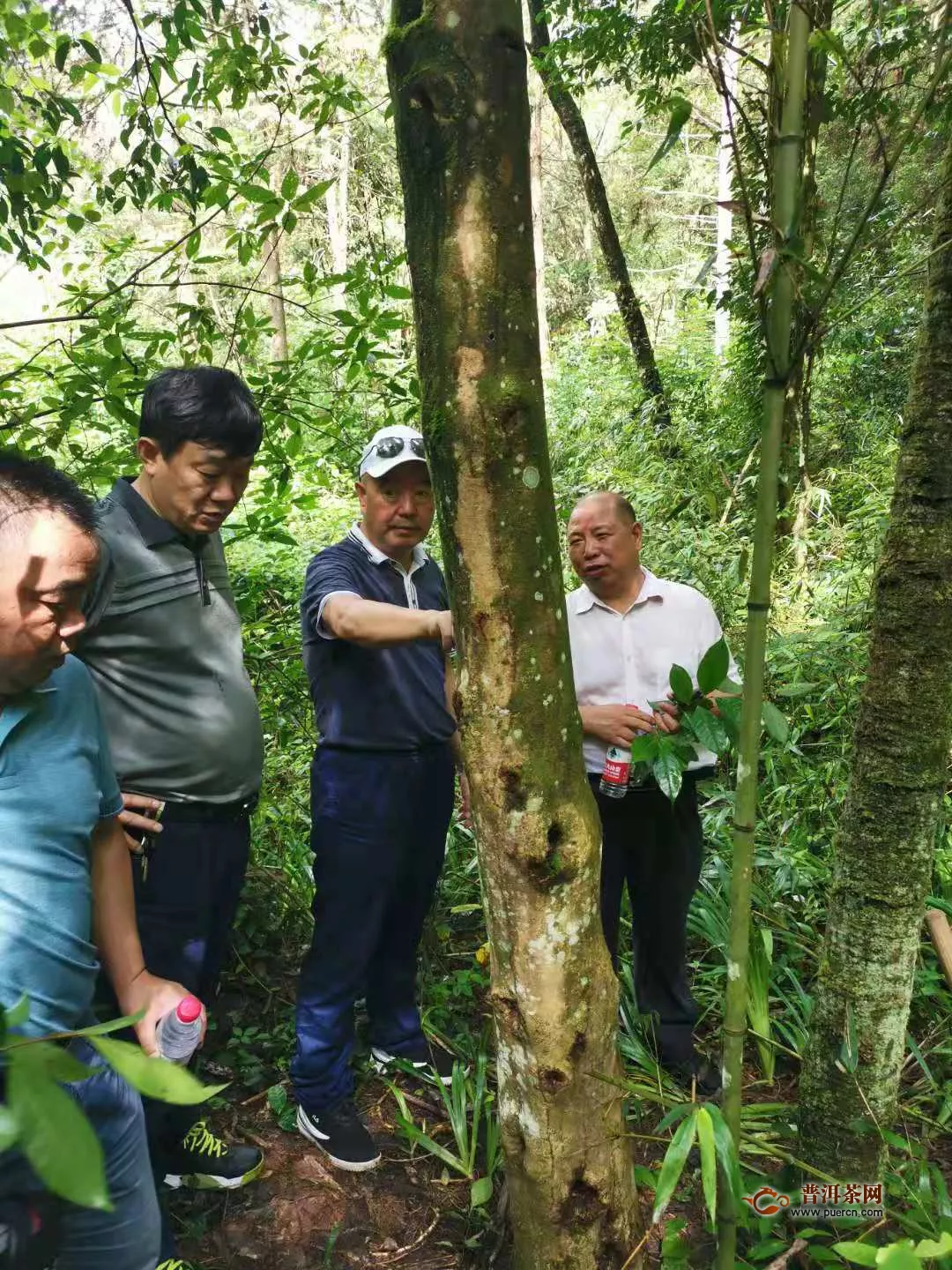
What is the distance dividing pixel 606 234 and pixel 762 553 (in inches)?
304

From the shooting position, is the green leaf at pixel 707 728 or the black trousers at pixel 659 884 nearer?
the green leaf at pixel 707 728

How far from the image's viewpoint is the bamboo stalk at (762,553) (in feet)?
3.56

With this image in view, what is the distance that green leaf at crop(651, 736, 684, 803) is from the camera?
1.69 meters

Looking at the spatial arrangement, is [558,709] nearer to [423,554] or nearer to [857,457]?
[423,554]

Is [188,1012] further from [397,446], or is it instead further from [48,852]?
[397,446]

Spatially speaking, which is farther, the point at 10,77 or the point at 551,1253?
the point at 10,77

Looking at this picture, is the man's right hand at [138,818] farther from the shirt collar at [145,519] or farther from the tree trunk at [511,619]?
the tree trunk at [511,619]

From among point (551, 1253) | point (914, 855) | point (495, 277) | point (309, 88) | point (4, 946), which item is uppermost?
point (309, 88)

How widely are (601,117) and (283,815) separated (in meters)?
18.1

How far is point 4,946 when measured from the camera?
3.98ft

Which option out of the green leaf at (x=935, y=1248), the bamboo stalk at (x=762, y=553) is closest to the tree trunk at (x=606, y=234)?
the bamboo stalk at (x=762, y=553)

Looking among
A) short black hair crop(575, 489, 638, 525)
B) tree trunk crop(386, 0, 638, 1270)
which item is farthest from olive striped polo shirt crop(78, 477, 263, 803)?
short black hair crop(575, 489, 638, 525)

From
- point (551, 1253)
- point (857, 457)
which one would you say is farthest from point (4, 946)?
point (857, 457)

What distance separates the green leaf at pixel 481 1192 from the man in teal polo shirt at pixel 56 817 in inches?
34.9
